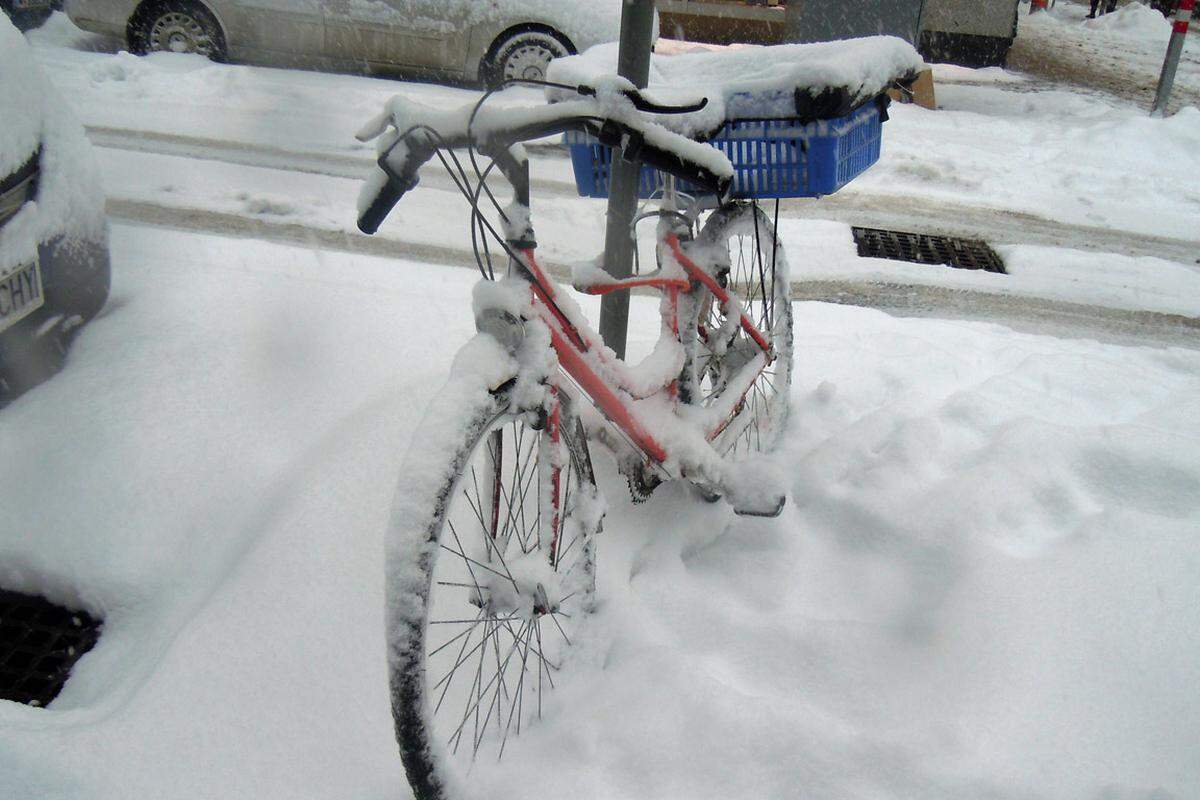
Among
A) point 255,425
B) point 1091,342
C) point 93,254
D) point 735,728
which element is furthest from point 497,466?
point 1091,342

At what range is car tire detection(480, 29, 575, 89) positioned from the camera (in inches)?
324

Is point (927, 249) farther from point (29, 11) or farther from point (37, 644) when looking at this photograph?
point (29, 11)

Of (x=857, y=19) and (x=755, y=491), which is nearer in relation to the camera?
(x=755, y=491)

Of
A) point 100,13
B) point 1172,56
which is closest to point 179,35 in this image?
point 100,13

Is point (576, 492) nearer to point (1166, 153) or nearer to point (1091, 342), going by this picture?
point (1091, 342)

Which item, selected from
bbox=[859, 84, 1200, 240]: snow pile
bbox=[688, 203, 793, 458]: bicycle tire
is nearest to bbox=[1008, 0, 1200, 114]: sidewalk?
bbox=[859, 84, 1200, 240]: snow pile

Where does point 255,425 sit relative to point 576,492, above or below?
Result: below

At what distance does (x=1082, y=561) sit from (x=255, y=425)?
2.42 meters

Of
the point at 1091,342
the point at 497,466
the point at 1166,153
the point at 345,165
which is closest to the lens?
the point at 497,466

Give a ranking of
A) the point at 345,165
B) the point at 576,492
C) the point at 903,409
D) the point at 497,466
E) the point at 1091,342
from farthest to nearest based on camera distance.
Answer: the point at 345,165 → the point at 1091,342 → the point at 903,409 → the point at 576,492 → the point at 497,466

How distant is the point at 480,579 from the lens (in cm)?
215

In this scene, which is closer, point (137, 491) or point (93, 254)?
point (137, 491)

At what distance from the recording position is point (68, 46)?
872 cm

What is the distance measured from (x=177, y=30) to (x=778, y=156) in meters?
7.52
